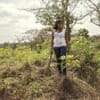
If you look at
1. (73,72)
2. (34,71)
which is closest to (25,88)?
(34,71)

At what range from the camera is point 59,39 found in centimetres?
1212

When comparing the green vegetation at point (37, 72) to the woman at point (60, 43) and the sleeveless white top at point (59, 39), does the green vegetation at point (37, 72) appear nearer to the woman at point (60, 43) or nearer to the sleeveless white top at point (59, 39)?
the woman at point (60, 43)

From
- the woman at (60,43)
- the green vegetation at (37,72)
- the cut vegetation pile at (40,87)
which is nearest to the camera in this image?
the cut vegetation pile at (40,87)

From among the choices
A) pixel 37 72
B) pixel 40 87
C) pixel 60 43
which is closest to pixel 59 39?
pixel 60 43

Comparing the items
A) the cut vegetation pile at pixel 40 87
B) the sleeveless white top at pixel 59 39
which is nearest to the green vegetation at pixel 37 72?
the cut vegetation pile at pixel 40 87

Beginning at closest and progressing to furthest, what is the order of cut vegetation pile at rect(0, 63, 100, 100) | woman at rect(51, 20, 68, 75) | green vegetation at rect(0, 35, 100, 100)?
cut vegetation pile at rect(0, 63, 100, 100), green vegetation at rect(0, 35, 100, 100), woman at rect(51, 20, 68, 75)

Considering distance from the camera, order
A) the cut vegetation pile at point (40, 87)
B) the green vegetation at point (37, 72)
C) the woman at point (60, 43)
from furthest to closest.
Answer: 1. the woman at point (60, 43)
2. the green vegetation at point (37, 72)
3. the cut vegetation pile at point (40, 87)

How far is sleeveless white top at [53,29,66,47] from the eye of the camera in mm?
12055

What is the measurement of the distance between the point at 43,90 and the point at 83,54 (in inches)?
128

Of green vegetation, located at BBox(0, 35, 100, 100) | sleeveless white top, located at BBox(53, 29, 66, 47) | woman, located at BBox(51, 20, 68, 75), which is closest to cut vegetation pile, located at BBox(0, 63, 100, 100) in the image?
green vegetation, located at BBox(0, 35, 100, 100)

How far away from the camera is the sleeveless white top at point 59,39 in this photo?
12.1 metres

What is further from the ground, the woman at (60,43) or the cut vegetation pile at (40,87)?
the woman at (60,43)

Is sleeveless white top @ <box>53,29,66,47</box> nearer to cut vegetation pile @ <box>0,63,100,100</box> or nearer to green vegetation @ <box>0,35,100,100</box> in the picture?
green vegetation @ <box>0,35,100,100</box>

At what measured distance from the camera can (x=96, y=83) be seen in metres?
13.9
